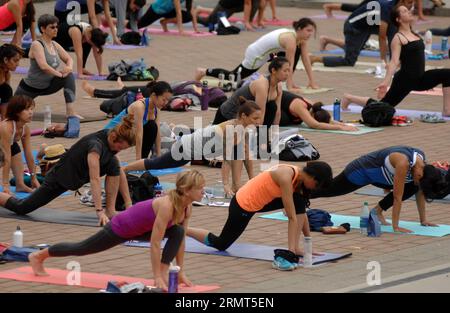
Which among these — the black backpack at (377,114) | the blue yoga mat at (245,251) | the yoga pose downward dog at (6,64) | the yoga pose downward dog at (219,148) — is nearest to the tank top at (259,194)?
the blue yoga mat at (245,251)

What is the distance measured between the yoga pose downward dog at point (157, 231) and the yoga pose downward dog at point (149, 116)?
3905 mm

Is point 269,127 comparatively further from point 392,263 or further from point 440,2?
point 440,2

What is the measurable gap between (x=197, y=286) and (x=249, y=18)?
17.1 meters

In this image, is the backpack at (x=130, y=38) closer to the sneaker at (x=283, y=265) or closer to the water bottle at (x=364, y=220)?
the water bottle at (x=364, y=220)

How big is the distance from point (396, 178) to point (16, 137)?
3.73 m

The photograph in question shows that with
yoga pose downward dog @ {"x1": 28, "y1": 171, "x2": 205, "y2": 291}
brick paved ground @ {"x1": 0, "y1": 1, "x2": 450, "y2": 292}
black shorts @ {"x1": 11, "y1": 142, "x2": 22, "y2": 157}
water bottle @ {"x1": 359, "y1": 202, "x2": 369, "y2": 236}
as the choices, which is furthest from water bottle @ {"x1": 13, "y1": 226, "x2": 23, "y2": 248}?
water bottle @ {"x1": 359, "y1": 202, "x2": 369, "y2": 236}

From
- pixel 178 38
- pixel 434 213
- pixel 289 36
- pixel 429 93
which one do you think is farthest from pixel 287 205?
pixel 178 38

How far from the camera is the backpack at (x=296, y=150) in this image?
14.8 metres

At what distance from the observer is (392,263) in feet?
34.9

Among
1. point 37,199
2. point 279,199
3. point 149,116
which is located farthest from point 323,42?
point 279,199

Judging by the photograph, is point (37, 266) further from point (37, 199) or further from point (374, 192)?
point (374, 192)

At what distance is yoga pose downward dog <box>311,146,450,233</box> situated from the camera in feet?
38.4

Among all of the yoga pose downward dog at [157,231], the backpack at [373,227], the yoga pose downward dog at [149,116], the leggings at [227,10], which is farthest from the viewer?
the leggings at [227,10]

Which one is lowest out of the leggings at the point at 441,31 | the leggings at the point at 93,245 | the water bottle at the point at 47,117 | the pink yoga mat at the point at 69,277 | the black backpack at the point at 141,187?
the leggings at the point at 441,31
